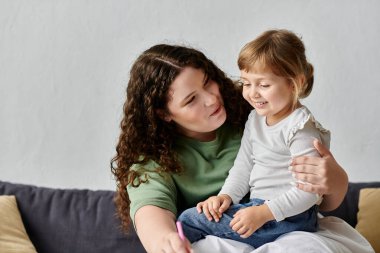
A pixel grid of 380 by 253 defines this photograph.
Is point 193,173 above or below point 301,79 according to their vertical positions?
below

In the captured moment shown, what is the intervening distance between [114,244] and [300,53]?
108 cm

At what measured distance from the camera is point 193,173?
214 centimetres

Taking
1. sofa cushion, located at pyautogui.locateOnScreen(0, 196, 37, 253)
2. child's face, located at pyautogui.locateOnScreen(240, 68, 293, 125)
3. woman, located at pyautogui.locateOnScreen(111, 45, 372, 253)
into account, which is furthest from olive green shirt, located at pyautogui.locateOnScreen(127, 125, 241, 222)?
sofa cushion, located at pyautogui.locateOnScreen(0, 196, 37, 253)

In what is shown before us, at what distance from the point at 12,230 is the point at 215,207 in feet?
3.07

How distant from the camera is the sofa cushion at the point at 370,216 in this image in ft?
7.80

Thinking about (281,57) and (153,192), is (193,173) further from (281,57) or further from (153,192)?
(281,57)

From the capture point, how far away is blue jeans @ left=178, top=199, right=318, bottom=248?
1.81m

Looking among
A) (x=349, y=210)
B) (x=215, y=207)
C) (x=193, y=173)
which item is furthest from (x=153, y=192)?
(x=349, y=210)

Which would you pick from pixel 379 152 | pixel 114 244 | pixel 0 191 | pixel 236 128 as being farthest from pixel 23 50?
pixel 379 152

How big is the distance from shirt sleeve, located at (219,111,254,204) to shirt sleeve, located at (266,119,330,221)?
0.64 feet

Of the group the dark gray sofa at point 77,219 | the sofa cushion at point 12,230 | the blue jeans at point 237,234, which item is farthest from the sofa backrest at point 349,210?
the sofa cushion at point 12,230

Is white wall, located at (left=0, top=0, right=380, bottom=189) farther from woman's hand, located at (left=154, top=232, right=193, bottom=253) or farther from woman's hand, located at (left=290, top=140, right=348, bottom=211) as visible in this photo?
woman's hand, located at (left=154, top=232, right=193, bottom=253)

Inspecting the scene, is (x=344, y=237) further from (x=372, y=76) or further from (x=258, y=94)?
(x=372, y=76)

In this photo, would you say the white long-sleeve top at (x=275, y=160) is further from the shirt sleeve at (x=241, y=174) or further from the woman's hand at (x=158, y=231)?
the woman's hand at (x=158, y=231)
